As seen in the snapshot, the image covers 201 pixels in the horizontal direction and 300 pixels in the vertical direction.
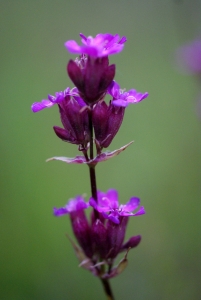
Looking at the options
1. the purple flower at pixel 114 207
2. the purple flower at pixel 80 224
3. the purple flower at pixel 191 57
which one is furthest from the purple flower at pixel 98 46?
the purple flower at pixel 191 57

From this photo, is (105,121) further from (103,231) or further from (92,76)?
(103,231)

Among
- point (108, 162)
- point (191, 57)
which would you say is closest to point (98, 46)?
point (191, 57)

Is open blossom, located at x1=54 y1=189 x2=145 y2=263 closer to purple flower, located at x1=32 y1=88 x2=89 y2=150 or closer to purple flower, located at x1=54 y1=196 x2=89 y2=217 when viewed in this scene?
purple flower, located at x1=54 y1=196 x2=89 y2=217

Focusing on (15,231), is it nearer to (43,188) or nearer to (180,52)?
(43,188)

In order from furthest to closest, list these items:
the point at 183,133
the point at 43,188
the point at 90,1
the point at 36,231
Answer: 1. the point at 90,1
2. the point at 183,133
3. the point at 43,188
4. the point at 36,231

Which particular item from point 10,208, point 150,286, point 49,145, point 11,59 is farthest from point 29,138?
point 150,286

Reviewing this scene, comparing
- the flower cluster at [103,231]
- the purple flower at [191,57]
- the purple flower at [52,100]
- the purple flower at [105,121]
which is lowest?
the flower cluster at [103,231]

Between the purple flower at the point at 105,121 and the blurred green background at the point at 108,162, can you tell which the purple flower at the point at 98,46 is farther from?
the blurred green background at the point at 108,162
